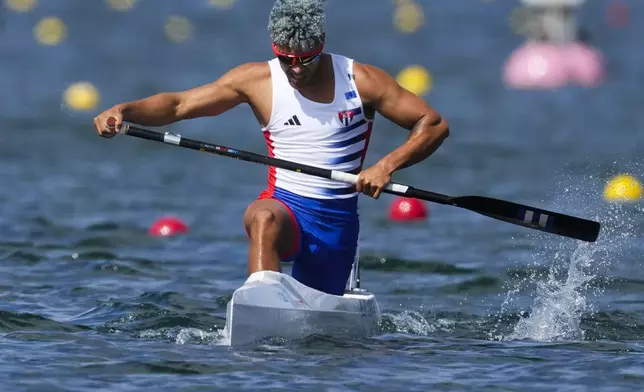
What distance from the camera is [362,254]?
41.1 feet

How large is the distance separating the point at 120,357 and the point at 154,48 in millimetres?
26125

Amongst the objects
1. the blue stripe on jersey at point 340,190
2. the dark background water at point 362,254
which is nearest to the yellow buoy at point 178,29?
the dark background water at point 362,254

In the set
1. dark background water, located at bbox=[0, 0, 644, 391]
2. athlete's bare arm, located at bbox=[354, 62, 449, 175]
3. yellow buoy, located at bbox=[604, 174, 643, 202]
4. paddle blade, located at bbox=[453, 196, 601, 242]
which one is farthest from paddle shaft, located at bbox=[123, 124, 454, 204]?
yellow buoy, located at bbox=[604, 174, 643, 202]

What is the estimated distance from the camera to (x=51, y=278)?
36.0ft

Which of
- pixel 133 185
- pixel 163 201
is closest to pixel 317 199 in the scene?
pixel 163 201

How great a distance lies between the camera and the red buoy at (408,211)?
47.6 ft

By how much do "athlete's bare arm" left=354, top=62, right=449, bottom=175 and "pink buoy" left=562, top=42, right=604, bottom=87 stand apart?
63.6 feet

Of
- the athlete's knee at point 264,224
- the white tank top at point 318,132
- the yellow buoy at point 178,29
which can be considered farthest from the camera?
the yellow buoy at point 178,29

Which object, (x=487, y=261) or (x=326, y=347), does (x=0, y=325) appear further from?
(x=487, y=261)

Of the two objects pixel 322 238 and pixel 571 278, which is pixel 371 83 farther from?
pixel 571 278

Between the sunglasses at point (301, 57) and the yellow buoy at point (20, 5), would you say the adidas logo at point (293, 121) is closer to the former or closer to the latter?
the sunglasses at point (301, 57)

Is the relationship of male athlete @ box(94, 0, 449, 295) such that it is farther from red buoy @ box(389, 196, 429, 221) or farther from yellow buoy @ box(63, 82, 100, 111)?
yellow buoy @ box(63, 82, 100, 111)

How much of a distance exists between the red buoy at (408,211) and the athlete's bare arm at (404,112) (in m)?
6.41

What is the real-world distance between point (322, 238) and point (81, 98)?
1579 cm
